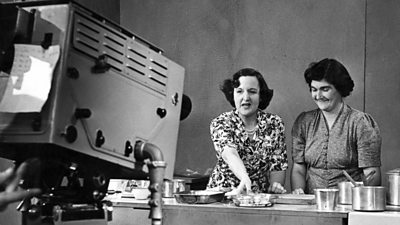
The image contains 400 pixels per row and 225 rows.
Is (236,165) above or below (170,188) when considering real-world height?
above

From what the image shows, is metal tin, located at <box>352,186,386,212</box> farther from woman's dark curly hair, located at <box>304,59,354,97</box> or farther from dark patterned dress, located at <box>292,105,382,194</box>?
woman's dark curly hair, located at <box>304,59,354,97</box>

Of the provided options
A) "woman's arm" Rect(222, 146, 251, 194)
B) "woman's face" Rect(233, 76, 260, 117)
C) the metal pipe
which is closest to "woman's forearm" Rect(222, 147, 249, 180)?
"woman's arm" Rect(222, 146, 251, 194)

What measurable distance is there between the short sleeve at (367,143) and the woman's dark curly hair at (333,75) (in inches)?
10.1

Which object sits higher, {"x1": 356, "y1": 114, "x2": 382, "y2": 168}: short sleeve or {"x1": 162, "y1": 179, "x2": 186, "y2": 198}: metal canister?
{"x1": 356, "y1": 114, "x2": 382, "y2": 168}: short sleeve

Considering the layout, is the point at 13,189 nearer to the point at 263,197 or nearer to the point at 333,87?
the point at 263,197

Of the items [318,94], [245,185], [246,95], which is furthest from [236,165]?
[318,94]

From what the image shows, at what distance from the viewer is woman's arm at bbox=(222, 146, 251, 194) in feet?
10.0

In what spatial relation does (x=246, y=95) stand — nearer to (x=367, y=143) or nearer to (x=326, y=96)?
(x=326, y=96)

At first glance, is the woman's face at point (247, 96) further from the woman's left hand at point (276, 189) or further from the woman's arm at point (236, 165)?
the woman's left hand at point (276, 189)

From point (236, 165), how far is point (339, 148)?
→ 68 cm

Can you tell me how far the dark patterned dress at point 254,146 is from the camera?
3396mm

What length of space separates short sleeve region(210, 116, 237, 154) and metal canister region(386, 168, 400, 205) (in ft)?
3.05

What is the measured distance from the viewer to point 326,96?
11.5 feet

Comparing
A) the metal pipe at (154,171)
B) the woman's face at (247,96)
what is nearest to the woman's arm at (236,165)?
the woman's face at (247,96)
